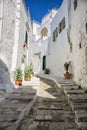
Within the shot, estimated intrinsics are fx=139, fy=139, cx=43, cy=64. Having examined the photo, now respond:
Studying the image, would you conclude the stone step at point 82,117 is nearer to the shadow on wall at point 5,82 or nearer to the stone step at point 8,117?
the stone step at point 8,117

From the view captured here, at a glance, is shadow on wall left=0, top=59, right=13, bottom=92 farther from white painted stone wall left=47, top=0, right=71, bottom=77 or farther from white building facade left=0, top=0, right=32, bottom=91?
white painted stone wall left=47, top=0, right=71, bottom=77

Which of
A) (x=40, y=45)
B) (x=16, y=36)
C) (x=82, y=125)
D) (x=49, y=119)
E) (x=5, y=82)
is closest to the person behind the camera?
(x=82, y=125)

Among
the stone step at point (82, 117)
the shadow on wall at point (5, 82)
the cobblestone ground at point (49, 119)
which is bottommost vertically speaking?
the cobblestone ground at point (49, 119)

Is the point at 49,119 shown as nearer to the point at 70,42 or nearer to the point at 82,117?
the point at 82,117

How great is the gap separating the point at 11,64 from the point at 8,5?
417 centimetres

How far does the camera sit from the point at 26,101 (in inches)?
198

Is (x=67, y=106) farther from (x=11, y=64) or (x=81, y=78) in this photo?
(x=11, y=64)

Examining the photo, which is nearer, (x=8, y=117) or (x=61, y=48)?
(x=8, y=117)

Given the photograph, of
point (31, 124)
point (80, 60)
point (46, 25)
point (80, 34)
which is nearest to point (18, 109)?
point (31, 124)

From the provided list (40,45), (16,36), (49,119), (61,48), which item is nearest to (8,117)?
(49,119)

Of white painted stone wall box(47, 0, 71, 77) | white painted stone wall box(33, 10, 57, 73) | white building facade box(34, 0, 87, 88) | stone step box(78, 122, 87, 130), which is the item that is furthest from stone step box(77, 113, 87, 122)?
white painted stone wall box(33, 10, 57, 73)

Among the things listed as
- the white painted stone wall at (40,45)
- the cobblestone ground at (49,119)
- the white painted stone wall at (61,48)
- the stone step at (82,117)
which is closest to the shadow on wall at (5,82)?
the cobblestone ground at (49,119)

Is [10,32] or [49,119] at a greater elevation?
[10,32]

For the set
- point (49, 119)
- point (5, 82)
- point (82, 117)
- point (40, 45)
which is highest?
point (40, 45)
